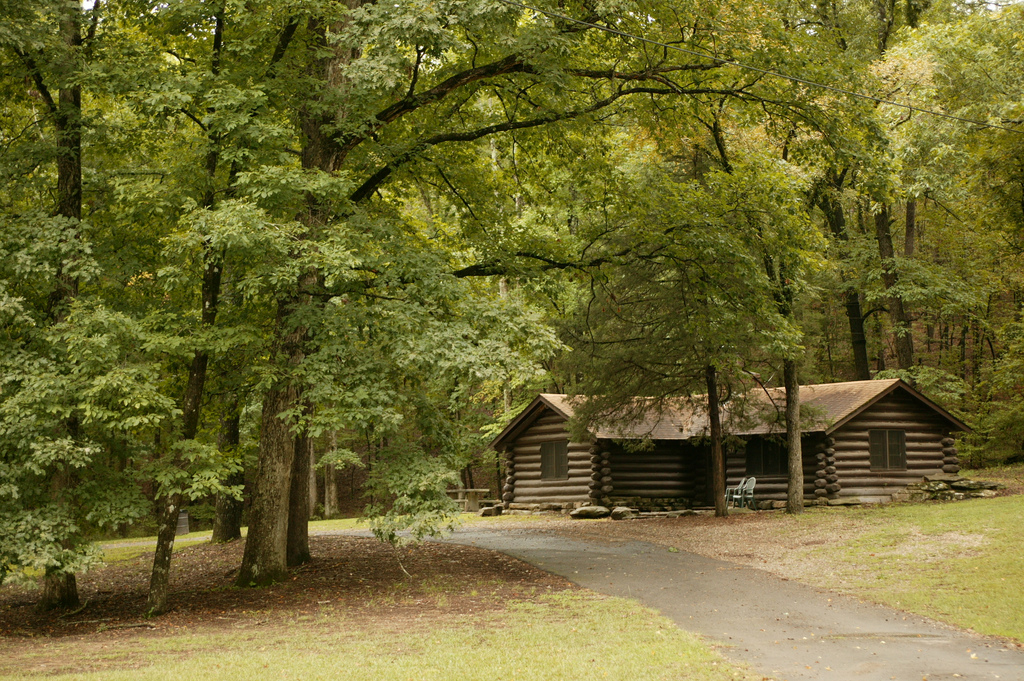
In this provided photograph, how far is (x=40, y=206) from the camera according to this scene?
13.6 m

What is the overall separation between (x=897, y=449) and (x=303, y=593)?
20.1m

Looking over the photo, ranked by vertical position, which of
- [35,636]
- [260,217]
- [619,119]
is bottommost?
[35,636]

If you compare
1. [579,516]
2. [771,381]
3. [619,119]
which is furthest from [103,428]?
[771,381]

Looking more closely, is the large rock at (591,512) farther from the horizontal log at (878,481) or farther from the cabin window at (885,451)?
the cabin window at (885,451)

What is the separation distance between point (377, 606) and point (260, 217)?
5.97 meters

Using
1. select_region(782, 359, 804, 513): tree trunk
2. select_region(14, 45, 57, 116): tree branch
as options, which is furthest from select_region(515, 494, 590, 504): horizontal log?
select_region(14, 45, 57, 116): tree branch

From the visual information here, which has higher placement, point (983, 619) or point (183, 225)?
point (183, 225)

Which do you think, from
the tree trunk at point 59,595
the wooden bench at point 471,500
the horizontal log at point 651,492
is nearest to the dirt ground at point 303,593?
the tree trunk at point 59,595

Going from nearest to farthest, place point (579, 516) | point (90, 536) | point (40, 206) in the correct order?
point (90, 536) → point (40, 206) → point (579, 516)

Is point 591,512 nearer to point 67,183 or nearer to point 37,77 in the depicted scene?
point 67,183

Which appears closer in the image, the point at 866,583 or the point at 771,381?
the point at 866,583

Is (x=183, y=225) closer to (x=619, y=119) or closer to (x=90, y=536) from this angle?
(x=90, y=536)

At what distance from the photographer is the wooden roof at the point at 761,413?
24.1 metres

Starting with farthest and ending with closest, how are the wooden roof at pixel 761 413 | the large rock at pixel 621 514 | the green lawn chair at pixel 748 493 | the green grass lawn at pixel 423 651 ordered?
the green lawn chair at pixel 748 493 < the large rock at pixel 621 514 < the wooden roof at pixel 761 413 < the green grass lawn at pixel 423 651
